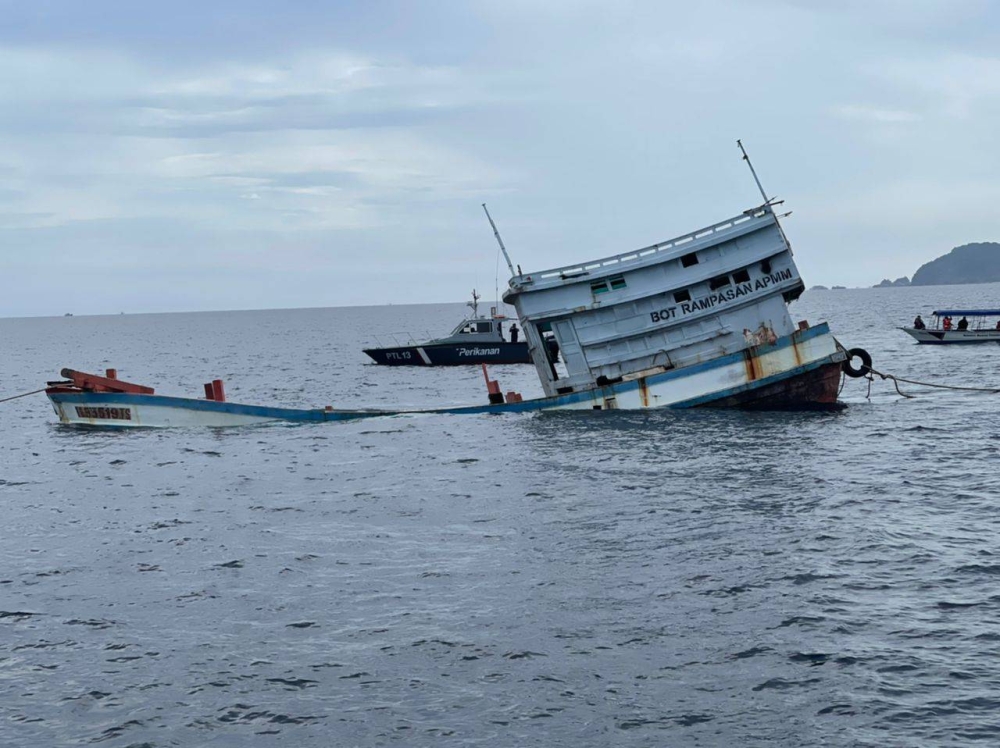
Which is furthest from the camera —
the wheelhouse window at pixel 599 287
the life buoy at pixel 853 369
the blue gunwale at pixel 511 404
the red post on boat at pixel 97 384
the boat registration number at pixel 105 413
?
the red post on boat at pixel 97 384

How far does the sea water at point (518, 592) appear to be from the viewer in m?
11.3

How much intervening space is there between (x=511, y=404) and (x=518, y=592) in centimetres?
2051

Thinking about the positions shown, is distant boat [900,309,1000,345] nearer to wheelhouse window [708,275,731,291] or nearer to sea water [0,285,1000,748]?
wheelhouse window [708,275,731,291]

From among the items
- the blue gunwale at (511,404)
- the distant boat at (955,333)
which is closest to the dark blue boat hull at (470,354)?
the distant boat at (955,333)

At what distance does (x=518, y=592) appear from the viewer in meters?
15.6

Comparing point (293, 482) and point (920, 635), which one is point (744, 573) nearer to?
point (920, 635)

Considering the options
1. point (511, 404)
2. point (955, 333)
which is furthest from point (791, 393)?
point (955, 333)

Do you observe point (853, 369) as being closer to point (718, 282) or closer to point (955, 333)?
point (718, 282)

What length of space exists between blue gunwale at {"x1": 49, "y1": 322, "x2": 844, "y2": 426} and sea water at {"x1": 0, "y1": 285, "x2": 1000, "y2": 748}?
2.81 meters

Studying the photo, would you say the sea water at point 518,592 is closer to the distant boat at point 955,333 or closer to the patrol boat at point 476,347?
the patrol boat at point 476,347

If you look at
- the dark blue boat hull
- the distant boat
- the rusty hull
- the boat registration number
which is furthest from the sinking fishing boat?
the distant boat

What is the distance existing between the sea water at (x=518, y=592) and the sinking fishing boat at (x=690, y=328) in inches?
114

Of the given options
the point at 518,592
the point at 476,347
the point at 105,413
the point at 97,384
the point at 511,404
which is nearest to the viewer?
the point at 518,592

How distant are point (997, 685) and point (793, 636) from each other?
252 cm
